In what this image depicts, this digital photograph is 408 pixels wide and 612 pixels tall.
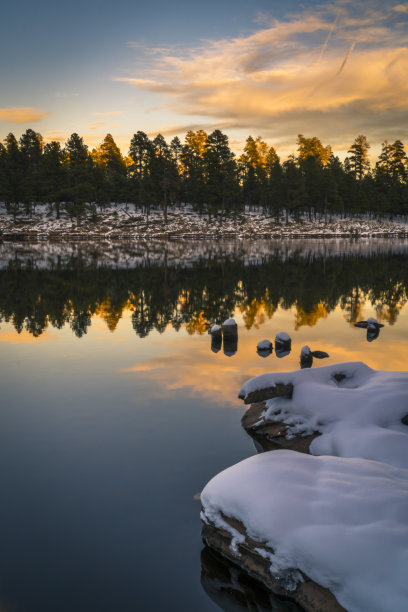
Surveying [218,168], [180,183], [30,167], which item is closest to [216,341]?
[218,168]

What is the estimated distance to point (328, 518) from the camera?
16.1 feet

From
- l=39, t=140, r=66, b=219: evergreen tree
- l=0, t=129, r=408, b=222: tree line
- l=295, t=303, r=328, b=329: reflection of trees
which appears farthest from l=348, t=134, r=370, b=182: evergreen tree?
l=295, t=303, r=328, b=329: reflection of trees

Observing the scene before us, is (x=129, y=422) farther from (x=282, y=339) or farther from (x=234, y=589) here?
(x=282, y=339)

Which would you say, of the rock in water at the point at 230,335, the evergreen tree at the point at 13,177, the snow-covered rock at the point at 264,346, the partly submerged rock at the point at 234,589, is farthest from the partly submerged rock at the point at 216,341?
the evergreen tree at the point at 13,177

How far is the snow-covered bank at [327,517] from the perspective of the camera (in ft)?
14.1

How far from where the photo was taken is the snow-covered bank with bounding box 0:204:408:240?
86.0m

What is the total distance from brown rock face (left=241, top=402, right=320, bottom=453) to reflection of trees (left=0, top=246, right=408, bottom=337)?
9.15 metres

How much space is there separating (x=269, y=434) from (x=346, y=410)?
5.05 feet

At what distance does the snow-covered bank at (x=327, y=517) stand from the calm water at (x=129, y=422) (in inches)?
22.8

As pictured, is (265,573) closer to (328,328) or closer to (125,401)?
(125,401)

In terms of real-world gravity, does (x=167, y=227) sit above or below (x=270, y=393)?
above

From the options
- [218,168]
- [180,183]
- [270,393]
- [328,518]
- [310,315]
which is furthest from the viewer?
[180,183]

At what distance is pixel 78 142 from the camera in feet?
276

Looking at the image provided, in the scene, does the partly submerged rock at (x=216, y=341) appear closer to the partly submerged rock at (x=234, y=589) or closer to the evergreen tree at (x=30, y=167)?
the partly submerged rock at (x=234, y=589)
